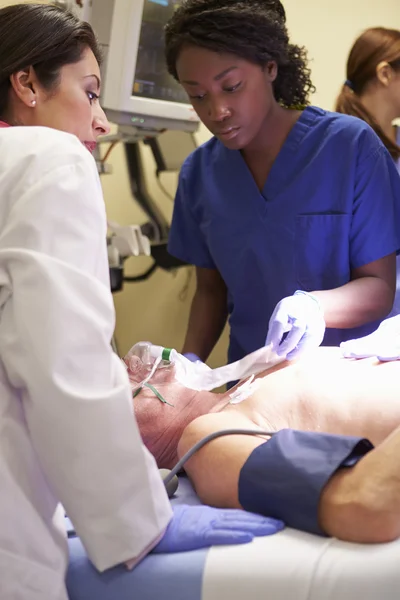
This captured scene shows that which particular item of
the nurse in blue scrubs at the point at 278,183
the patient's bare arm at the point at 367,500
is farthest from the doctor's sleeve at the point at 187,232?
the patient's bare arm at the point at 367,500

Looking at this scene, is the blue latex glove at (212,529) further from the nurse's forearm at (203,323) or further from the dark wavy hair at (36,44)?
the nurse's forearm at (203,323)

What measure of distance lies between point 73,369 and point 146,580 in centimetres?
34

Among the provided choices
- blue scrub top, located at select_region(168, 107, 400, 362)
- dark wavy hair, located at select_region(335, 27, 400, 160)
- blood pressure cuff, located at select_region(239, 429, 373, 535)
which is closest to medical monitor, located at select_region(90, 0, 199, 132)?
blue scrub top, located at select_region(168, 107, 400, 362)

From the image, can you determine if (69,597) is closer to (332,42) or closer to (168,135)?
(168,135)

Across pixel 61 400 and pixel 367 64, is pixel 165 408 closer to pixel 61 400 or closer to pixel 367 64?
pixel 61 400

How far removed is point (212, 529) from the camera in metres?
1.09

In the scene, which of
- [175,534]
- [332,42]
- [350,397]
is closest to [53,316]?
[175,534]

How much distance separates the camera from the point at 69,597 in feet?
3.51

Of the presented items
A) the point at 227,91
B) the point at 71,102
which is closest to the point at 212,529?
the point at 71,102

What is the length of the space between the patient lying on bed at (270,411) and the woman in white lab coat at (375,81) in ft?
3.31

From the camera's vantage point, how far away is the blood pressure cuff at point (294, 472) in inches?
43.4

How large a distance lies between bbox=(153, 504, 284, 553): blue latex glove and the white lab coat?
31 millimetres

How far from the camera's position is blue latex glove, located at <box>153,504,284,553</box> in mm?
→ 1070

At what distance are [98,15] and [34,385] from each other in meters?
1.40
